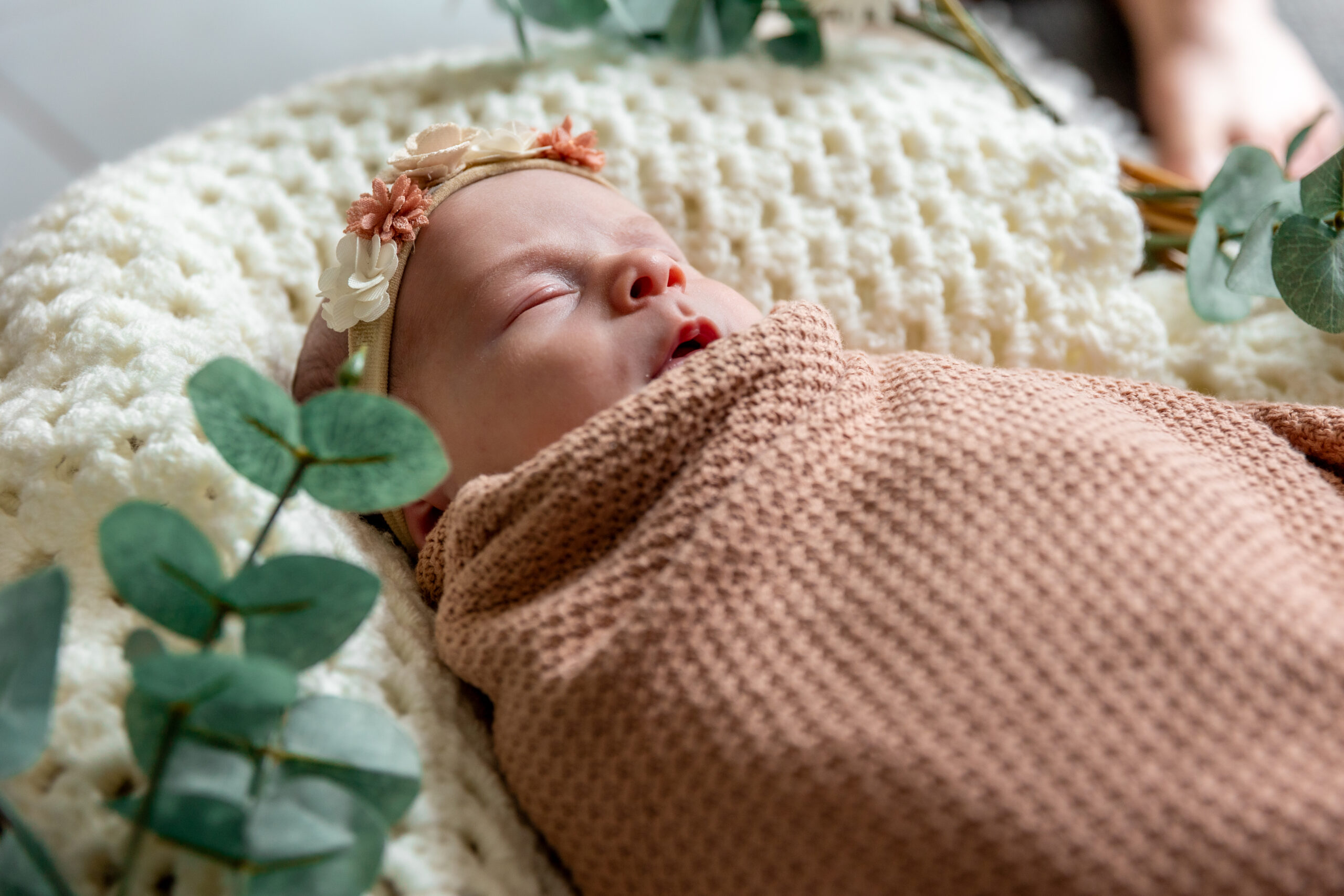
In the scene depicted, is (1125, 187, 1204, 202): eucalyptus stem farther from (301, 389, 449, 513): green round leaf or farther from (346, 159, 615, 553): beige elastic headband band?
(301, 389, 449, 513): green round leaf

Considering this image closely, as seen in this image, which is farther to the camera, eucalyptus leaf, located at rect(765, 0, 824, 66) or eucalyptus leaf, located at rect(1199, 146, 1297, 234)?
eucalyptus leaf, located at rect(765, 0, 824, 66)

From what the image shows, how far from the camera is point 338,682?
2.07 ft

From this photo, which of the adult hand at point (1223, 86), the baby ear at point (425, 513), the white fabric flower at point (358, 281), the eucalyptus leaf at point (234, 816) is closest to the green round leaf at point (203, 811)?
the eucalyptus leaf at point (234, 816)

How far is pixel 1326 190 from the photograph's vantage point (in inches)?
31.4

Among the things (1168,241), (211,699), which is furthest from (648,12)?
(211,699)


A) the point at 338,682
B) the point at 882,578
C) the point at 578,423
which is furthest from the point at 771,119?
the point at 338,682

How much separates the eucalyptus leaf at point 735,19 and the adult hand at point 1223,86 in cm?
70

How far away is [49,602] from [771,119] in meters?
0.80

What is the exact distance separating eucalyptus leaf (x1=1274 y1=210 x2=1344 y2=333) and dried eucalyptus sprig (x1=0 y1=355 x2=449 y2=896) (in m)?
0.71

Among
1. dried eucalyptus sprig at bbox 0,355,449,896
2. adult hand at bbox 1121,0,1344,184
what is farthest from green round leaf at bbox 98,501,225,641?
adult hand at bbox 1121,0,1344,184

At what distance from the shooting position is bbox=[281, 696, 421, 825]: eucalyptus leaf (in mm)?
517

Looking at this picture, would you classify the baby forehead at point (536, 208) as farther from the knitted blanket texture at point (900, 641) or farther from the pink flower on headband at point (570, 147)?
the knitted blanket texture at point (900, 641)

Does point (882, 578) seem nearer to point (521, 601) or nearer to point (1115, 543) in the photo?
point (1115, 543)

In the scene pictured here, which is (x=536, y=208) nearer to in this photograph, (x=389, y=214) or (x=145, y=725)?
(x=389, y=214)
